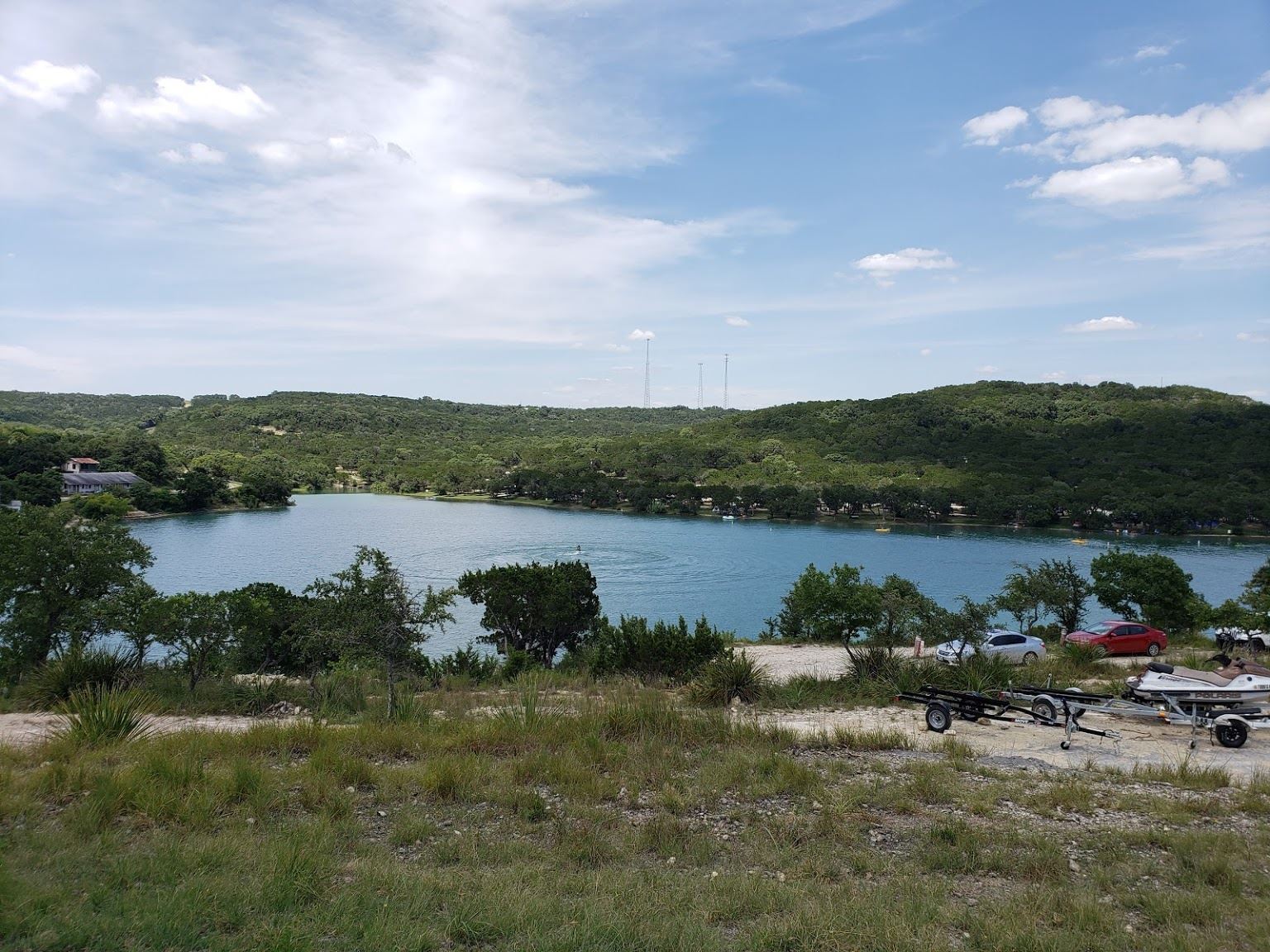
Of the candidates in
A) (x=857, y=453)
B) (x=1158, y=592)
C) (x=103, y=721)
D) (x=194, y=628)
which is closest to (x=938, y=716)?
(x=103, y=721)

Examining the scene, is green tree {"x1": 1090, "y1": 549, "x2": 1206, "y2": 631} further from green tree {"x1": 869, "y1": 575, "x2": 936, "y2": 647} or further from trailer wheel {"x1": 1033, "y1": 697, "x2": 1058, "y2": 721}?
trailer wheel {"x1": 1033, "y1": 697, "x2": 1058, "y2": 721}

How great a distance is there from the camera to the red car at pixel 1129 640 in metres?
21.2

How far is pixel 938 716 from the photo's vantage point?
9.37 metres

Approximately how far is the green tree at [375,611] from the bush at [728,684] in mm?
4352

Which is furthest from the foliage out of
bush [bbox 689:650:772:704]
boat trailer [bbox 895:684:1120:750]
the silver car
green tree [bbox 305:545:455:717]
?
the silver car

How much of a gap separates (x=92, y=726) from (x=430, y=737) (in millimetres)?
3108

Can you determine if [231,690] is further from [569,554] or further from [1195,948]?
[569,554]

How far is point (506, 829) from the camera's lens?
17.8 feet

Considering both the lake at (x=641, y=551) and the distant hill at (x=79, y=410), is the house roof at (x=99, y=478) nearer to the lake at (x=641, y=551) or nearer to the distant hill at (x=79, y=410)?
the lake at (x=641, y=551)

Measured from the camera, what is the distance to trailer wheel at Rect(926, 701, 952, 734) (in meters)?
9.31

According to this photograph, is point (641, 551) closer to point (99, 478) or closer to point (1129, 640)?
point (1129, 640)

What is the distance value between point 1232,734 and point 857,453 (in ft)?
397

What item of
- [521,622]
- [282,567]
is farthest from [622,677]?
[282,567]

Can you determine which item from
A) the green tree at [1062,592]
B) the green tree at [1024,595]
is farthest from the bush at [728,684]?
the green tree at [1062,592]
